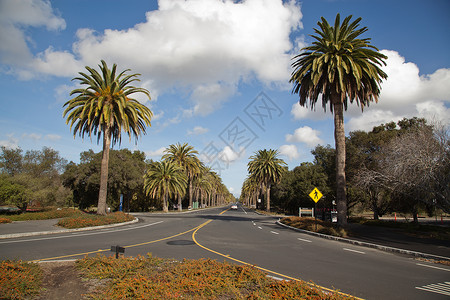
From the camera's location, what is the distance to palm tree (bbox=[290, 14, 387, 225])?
2001 centimetres

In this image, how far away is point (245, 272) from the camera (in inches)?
274

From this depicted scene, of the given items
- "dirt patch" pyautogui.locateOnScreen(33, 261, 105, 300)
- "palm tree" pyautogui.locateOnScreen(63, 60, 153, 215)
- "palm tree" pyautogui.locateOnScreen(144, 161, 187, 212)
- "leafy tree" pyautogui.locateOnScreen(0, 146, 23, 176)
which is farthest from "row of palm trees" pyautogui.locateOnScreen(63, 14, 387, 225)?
"leafy tree" pyautogui.locateOnScreen(0, 146, 23, 176)

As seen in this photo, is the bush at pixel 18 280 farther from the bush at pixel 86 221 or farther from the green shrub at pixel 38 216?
the green shrub at pixel 38 216

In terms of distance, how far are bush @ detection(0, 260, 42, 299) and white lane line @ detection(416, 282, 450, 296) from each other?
9.43 metres

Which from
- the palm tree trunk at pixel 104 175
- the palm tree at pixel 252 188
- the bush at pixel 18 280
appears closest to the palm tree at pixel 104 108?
the palm tree trunk at pixel 104 175

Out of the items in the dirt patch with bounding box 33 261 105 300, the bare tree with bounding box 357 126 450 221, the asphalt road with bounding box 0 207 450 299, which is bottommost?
the asphalt road with bounding box 0 207 450 299

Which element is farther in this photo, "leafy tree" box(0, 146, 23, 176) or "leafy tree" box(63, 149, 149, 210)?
"leafy tree" box(0, 146, 23, 176)

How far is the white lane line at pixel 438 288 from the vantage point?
273 inches

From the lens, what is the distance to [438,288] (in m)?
7.30

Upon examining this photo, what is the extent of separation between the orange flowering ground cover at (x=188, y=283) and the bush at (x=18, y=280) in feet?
3.62

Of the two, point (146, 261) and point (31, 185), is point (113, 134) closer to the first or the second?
point (31, 185)

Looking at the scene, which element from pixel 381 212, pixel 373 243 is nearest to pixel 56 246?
pixel 373 243

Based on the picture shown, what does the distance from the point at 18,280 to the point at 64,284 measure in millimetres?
954

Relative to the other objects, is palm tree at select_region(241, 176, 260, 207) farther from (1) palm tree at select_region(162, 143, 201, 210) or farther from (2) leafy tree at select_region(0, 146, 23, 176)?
(2) leafy tree at select_region(0, 146, 23, 176)
